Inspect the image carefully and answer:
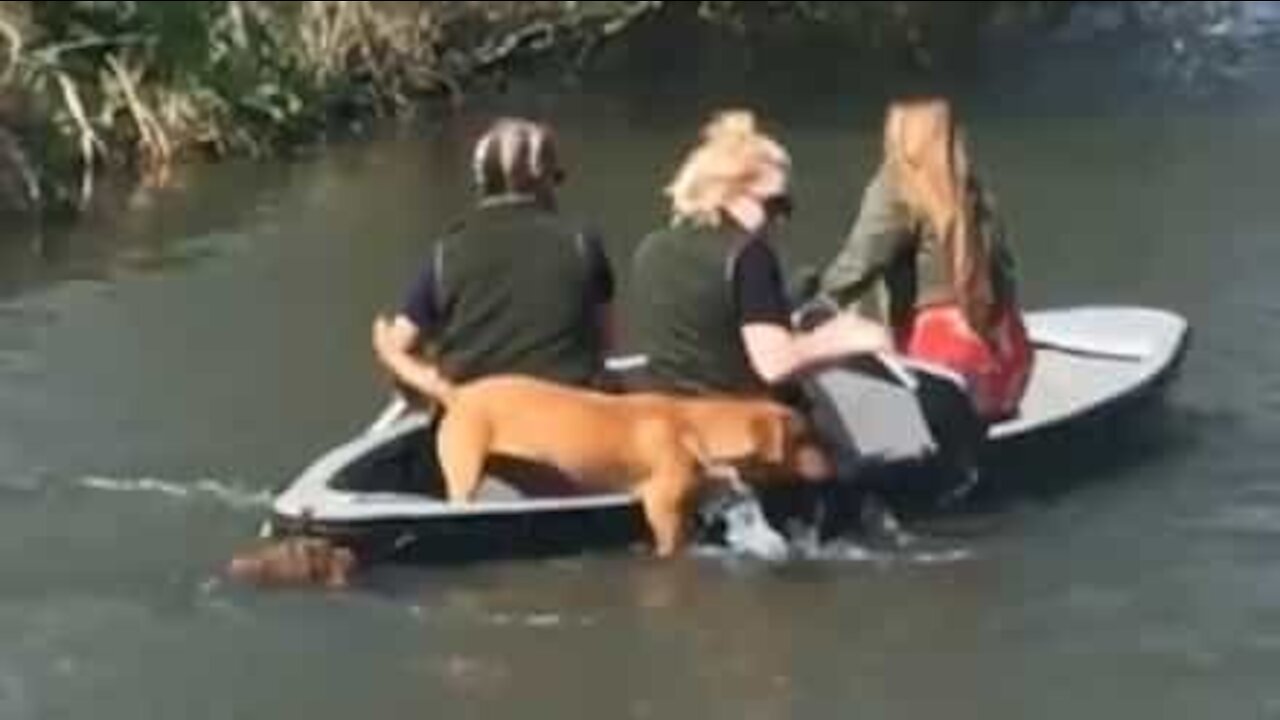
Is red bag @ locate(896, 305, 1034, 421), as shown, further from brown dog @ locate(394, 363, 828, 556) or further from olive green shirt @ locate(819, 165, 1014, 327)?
brown dog @ locate(394, 363, 828, 556)

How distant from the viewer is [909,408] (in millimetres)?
12383

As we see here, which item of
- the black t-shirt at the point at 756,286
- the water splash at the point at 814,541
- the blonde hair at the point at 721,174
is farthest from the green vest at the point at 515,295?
the water splash at the point at 814,541

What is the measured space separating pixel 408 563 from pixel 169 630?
0.81 metres

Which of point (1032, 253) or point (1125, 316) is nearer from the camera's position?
point (1125, 316)

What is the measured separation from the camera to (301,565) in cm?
1153

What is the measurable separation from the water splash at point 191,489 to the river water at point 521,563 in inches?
0.8

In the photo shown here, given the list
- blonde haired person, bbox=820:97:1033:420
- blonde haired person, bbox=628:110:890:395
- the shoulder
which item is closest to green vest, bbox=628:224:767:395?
blonde haired person, bbox=628:110:890:395

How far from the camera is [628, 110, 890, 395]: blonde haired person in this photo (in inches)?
466

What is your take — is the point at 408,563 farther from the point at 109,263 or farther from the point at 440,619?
the point at 109,263

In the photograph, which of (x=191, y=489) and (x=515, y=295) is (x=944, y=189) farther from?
(x=191, y=489)

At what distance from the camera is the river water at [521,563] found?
10.9 meters

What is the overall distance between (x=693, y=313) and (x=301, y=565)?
4.83ft

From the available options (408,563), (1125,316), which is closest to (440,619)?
(408,563)

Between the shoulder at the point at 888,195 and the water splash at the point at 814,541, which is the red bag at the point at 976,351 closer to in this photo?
the shoulder at the point at 888,195
